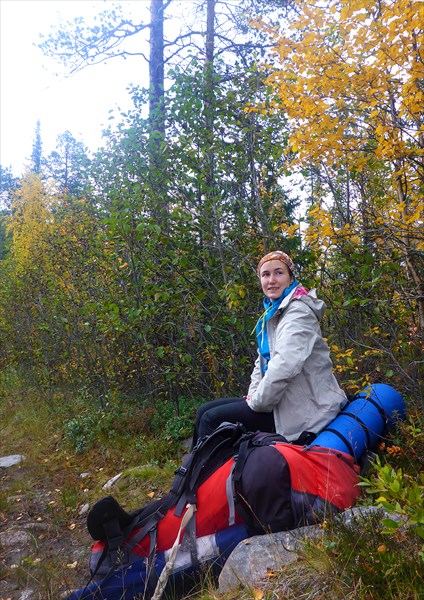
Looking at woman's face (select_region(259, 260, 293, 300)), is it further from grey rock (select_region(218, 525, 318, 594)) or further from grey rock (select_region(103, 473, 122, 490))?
grey rock (select_region(103, 473, 122, 490))

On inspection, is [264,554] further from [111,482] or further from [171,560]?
[111,482]

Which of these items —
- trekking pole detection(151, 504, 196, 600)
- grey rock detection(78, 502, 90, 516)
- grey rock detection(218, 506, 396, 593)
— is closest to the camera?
grey rock detection(218, 506, 396, 593)

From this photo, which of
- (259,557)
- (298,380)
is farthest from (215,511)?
(298,380)

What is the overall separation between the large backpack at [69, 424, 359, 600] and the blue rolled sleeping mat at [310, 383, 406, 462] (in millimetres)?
135

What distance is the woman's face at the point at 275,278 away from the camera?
3368 millimetres

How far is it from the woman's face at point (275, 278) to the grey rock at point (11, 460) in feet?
12.4

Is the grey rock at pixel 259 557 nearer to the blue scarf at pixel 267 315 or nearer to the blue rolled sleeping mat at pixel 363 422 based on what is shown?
the blue rolled sleeping mat at pixel 363 422

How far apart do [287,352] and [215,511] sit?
102cm

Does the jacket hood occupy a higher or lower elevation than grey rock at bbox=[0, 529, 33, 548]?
higher

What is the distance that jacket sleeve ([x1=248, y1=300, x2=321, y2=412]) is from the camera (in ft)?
9.56

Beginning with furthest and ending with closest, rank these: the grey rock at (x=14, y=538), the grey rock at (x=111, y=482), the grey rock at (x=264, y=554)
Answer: the grey rock at (x=111, y=482) < the grey rock at (x=14, y=538) < the grey rock at (x=264, y=554)

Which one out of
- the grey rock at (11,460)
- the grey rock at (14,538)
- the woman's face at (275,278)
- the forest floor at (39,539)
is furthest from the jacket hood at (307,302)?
the grey rock at (11,460)

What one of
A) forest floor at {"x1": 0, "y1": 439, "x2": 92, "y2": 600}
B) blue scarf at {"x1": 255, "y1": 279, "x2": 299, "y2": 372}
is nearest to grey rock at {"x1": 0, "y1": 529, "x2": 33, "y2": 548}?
forest floor at {"x1": 0, "y1": 439, "x2": 92, "y2": 600}

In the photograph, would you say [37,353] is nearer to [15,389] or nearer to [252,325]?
[15,389]
